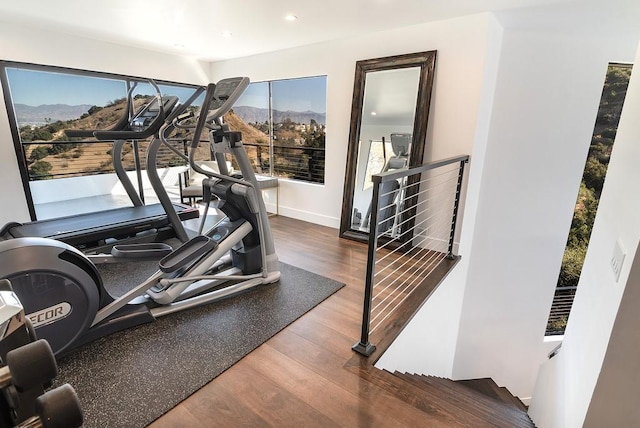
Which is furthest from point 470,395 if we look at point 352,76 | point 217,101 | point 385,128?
point 352,76

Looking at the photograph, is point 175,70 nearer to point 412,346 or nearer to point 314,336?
point 314,336

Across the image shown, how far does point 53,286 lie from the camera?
1608 millimetres

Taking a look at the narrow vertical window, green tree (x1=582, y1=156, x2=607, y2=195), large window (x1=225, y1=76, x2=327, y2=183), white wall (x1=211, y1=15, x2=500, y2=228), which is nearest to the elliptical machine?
white wall (x1=211, y1=15, x2=500, y2=228)

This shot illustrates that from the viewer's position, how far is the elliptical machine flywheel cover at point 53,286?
59.9 inches

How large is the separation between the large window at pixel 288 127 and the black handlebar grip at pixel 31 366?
385 cm

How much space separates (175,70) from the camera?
184 inches

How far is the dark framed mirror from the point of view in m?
3.15

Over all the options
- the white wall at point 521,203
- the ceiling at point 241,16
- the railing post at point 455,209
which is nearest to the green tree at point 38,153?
the ceiling at point 241,16

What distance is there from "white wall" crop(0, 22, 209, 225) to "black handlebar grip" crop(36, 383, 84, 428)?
433cm

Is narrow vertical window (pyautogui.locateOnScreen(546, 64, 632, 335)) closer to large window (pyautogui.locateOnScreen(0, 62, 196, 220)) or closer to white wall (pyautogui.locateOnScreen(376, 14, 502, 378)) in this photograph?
white wall (pyautogui.locateOnScreen(376, 14, 502, 378))

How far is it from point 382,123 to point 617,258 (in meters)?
2.42

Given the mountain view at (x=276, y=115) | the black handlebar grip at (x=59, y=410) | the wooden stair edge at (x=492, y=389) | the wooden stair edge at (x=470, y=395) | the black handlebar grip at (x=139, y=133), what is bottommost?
the wooden stair edge at (x=492, y=389)

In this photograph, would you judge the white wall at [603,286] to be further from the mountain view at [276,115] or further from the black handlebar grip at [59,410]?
the mountain view at [276,115]

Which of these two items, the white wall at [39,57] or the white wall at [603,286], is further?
the white wall at [39,57]
